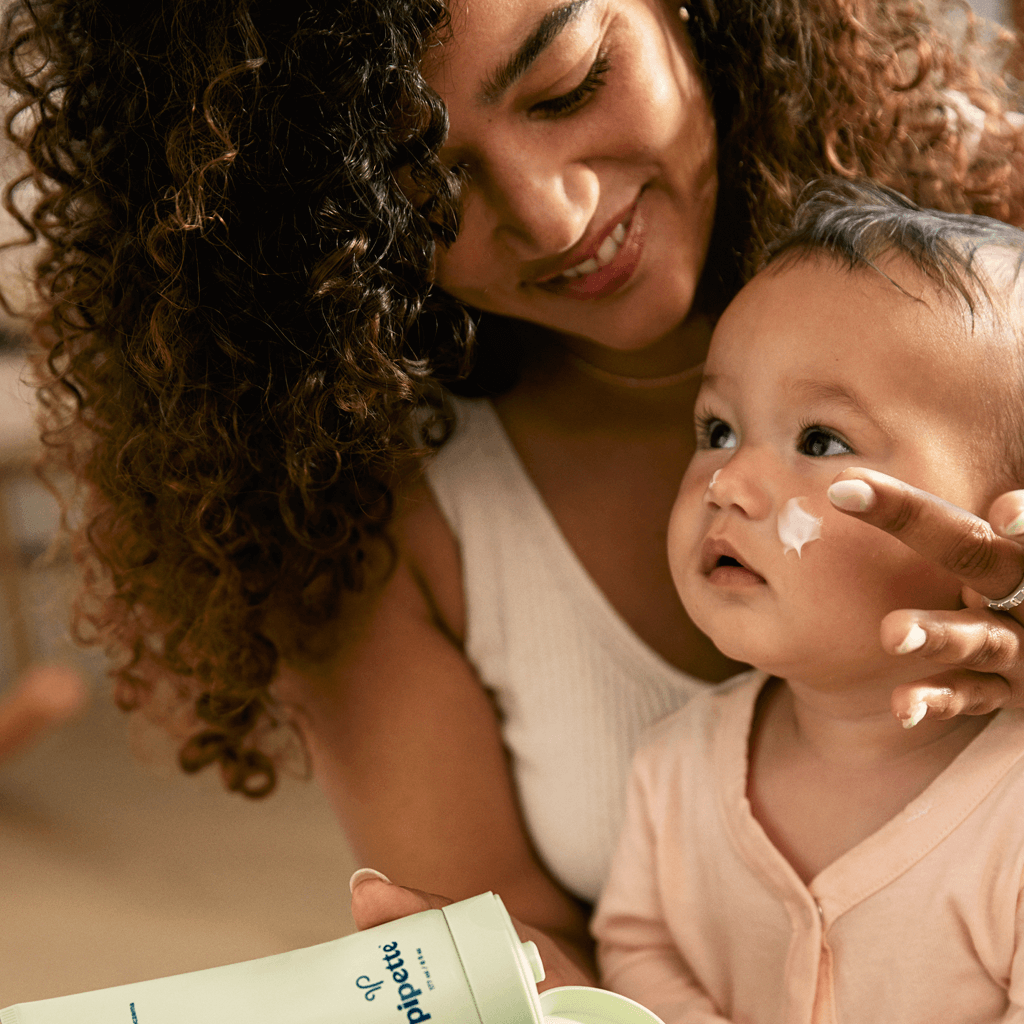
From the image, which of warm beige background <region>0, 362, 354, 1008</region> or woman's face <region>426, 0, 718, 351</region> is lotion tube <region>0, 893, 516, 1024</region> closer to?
woman's face <region>426, 0, 718, 351</region>

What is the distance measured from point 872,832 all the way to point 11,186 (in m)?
0.90

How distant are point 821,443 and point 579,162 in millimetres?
310

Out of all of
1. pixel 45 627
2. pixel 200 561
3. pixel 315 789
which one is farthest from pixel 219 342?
pixel 45 627

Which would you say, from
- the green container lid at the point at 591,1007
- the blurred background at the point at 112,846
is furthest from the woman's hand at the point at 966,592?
the blurred background at the point at 112,846

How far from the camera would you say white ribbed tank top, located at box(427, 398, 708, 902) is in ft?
3.63

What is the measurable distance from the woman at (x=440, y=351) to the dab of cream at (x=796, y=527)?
0.07 metres

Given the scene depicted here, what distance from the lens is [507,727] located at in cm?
117

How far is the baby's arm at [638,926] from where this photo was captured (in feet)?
3.00

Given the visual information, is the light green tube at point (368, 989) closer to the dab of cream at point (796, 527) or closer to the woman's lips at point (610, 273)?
the dab of cream at point (796, 527)

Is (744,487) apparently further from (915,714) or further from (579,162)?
(579,162)

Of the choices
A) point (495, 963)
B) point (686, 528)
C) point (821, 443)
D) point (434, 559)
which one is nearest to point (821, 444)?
point (821, 443)

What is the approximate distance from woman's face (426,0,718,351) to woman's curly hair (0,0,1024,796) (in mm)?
38

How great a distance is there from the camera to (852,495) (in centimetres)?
65

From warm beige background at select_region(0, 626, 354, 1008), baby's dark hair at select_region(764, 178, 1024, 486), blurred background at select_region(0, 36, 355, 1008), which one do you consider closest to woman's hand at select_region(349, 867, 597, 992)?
baby's dark hair at select_region(764, 178, 1024, 486)
